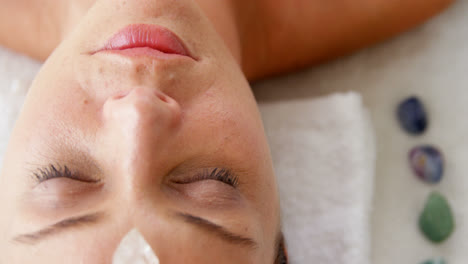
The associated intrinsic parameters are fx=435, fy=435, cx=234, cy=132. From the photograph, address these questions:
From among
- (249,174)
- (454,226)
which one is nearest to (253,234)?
(249,174)

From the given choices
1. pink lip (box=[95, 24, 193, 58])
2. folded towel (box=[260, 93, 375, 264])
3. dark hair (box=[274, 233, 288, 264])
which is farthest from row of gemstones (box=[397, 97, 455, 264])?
pink lip (box=[95, 24, 193, 58])

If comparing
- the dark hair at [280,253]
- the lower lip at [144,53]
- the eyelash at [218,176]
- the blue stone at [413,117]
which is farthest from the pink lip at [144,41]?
the blue stone at [413,117]

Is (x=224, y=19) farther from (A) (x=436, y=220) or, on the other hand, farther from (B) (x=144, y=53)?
Result: (A) (x=436, y=220)

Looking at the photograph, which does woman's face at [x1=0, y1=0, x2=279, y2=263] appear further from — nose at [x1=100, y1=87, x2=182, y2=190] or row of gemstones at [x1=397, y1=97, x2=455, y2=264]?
row of gemstones at [x1=397, y1=97, x2=455, y2=264]

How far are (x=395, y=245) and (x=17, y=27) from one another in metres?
0.98

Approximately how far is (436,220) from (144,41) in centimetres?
79

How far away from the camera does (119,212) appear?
531 mm

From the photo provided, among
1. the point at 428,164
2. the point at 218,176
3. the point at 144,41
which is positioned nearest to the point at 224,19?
the point at 144,41

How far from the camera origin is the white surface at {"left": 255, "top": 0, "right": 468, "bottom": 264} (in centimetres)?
103

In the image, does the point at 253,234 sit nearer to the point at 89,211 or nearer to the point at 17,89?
the point at 89,211

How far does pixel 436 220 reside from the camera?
101cm

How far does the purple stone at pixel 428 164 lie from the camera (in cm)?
105

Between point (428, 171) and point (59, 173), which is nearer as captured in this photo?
point (59, 173)

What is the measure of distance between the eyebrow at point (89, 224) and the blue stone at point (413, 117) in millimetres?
668
